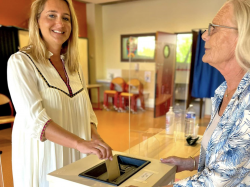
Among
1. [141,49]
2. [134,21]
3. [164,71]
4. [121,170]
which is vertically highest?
[134,21]

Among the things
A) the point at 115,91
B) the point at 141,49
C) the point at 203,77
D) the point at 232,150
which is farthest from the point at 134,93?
the point at 232,150

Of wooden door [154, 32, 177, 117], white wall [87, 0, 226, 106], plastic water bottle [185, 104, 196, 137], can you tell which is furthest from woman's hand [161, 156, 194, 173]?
white wall [87, 0, 226, 106]

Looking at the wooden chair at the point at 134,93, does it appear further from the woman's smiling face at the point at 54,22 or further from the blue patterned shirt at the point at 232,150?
the blue patterned shirt at the point at 232,150

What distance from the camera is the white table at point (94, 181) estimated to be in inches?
31.9

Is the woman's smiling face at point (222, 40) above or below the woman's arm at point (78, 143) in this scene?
above

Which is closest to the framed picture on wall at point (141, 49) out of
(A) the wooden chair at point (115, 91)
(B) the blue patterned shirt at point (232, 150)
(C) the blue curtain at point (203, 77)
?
(C) the blue curtain at point (203, 77)

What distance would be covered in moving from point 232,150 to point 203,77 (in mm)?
4004

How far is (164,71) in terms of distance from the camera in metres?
4.66

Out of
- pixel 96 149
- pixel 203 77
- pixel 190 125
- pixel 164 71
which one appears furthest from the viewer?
pixel 164 71

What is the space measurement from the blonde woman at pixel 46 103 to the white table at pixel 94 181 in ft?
0.26

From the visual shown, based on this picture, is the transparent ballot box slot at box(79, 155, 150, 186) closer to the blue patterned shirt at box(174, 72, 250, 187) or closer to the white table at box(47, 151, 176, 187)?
the white table at box(47, 151, 176, 187)

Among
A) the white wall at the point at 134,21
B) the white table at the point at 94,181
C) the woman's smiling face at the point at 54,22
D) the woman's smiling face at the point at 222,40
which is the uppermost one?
the white wall at the point at 134,21

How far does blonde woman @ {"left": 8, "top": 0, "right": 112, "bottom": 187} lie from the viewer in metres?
1.03

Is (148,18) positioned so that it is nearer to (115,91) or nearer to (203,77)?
(115,91)
